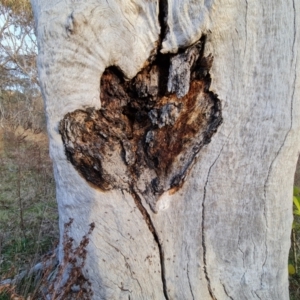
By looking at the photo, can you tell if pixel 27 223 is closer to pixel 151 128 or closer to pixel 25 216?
pixel 25 216

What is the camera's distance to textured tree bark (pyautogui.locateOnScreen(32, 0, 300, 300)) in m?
1.17

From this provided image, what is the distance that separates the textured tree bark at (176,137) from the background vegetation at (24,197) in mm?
255

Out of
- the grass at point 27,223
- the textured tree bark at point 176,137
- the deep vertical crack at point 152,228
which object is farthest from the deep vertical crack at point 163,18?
the grass at point 27,223

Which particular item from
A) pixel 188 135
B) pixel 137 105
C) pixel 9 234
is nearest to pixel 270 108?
pixel 188 135

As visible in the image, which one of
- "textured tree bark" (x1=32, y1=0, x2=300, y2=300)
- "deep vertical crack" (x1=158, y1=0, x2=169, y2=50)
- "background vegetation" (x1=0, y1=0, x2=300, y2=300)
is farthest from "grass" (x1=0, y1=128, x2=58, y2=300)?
"deep vertical crack" (x1=158, y1=0, x2=169, y2=50)

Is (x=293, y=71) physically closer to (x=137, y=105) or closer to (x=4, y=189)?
(x=137, y=105)

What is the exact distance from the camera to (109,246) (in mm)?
1259

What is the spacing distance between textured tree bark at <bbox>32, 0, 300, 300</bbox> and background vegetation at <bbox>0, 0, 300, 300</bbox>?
255 millimetres

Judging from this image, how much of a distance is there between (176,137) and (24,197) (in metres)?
3.18

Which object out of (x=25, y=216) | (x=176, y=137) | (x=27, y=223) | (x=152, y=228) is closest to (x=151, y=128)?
(x=176, y=137)

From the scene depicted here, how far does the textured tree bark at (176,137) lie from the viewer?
3.85 feet

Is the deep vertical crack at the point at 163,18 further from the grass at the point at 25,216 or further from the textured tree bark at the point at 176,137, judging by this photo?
the grass at the point at 25,216

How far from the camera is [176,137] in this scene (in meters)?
1.25

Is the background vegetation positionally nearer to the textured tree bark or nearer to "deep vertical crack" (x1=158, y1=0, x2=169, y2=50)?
the textured tree bark
